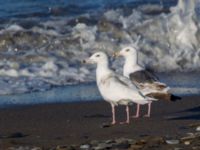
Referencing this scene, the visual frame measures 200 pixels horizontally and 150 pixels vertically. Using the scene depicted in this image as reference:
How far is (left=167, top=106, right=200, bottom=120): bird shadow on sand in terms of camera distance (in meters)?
10.3

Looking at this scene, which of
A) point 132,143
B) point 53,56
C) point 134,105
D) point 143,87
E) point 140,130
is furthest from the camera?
point 53,56

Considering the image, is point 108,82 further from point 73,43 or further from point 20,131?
point 73,43

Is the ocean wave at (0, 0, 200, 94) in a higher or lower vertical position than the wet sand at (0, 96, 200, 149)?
higher

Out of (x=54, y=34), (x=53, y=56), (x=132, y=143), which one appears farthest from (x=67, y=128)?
(x=54, y=34)

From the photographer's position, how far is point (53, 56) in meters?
14.2

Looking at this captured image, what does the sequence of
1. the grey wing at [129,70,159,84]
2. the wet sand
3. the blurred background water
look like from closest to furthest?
the wet sand, the grey wing at [129,70,159,84], the blurred background water

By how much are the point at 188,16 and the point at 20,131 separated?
664cm

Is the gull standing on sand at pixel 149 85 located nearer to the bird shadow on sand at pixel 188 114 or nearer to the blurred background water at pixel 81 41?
the bird shadow on sand at pixel 188 114

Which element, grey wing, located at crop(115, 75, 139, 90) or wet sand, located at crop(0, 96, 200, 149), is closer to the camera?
wet sand, located at crop(0, 96, 200, 149)

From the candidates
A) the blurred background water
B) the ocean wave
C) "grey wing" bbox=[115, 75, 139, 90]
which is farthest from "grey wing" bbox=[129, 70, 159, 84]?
the ocean wave

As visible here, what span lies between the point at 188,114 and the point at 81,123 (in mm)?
1232

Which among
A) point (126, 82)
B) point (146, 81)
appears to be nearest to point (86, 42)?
point (146, 81)

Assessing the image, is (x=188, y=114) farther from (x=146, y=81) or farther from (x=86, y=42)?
(x=86, y=42)

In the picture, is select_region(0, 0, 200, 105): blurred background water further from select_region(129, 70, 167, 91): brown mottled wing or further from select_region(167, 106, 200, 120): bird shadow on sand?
select_region(129, 70, 167, 91): brown mottled wing
